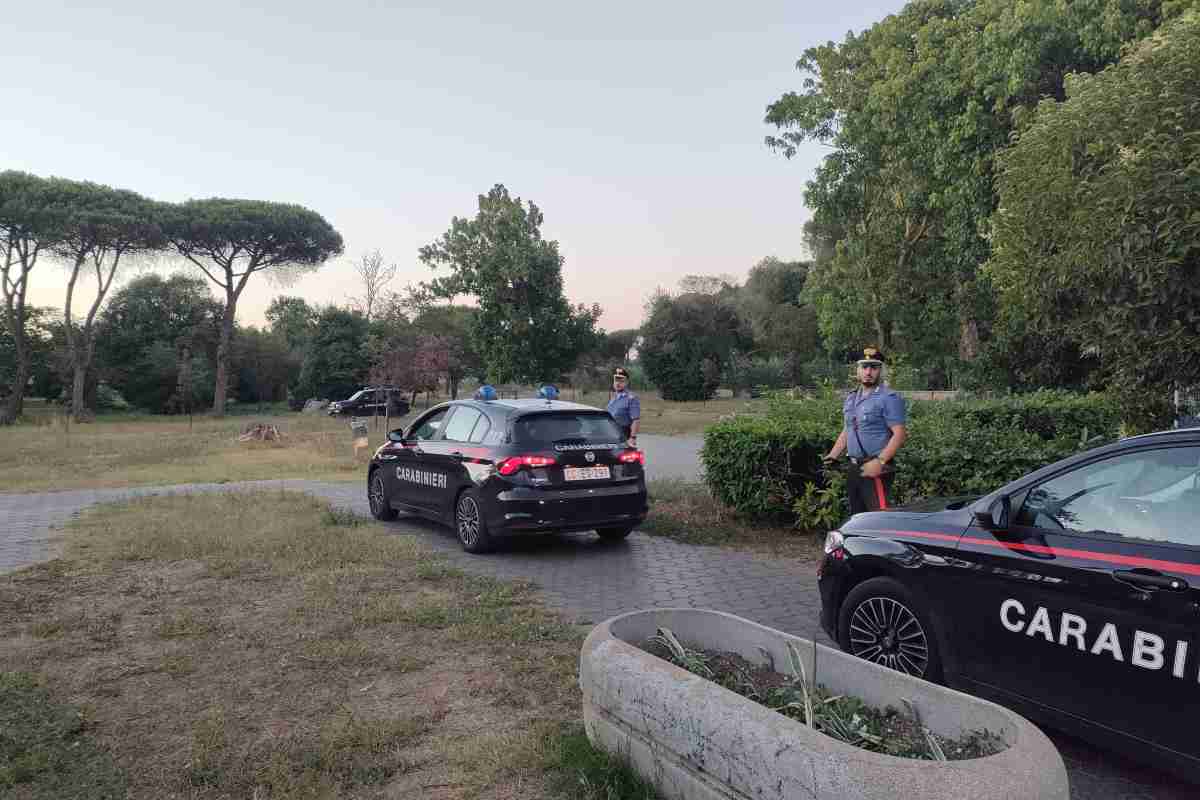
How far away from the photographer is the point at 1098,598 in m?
3.18

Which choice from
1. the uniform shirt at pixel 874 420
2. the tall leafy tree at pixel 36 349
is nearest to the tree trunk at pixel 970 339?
the uniform shirt at pixel 874 420

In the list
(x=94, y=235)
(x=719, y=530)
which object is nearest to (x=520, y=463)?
(x=719, y=530)

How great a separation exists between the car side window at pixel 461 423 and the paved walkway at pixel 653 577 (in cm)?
113

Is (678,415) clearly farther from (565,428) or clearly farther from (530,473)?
(530,473)

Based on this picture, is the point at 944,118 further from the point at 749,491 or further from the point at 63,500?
the point at 63,500

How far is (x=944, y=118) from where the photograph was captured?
21828 millimetres

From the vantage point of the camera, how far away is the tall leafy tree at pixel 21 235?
35.4 meters

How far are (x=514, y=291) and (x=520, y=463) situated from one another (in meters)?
21.7

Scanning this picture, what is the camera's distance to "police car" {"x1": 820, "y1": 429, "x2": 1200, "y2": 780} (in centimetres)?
297

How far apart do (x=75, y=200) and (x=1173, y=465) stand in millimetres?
43441

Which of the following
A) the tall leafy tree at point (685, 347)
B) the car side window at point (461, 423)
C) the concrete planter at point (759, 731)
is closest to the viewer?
the concrete planter at point (759, 731)

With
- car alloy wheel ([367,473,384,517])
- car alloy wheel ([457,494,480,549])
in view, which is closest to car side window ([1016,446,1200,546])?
car alloy wheel ([457,494,480,549])

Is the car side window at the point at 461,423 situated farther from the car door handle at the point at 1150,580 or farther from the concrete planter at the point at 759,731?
the car door handle at the point at 1150,580

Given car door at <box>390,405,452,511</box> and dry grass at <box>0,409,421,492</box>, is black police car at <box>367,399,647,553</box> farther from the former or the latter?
dry grass at <box>0,409,421,492</box>
